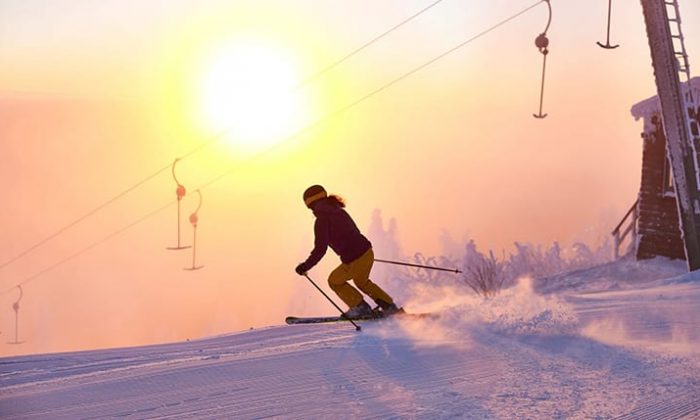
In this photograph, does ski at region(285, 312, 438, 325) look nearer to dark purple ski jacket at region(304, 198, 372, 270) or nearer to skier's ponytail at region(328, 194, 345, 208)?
dark purple ski jacket at region(304, 198, 372, 270)

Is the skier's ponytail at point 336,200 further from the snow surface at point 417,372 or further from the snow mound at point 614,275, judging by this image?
the snow mound at point 614,275

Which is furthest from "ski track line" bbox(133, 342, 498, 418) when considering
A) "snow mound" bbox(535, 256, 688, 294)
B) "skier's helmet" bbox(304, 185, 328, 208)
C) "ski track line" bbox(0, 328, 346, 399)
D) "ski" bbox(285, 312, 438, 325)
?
"snow mound" bbox(535, 256, 688, 294)

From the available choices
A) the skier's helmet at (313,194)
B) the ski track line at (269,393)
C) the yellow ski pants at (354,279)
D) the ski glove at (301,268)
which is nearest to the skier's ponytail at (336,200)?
the skier's helmet at (313,194)

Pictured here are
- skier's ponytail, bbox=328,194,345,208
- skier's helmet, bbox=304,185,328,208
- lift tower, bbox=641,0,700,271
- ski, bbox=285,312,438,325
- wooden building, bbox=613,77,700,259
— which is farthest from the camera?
wooden building, bbox=613,77,700,259

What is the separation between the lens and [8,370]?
6.02 metres

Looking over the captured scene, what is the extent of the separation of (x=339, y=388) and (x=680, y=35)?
10668mm

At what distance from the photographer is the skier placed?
28.1 ft

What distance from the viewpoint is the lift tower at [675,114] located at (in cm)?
1220

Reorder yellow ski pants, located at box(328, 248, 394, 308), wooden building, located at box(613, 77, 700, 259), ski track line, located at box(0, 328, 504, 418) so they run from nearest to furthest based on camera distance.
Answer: ski track line, located at box(0, 328, 504, 418)
yellow ski pants, located at box(328, 248, 394, 308)
wooden building, located at box(613, 77, 700, 259)

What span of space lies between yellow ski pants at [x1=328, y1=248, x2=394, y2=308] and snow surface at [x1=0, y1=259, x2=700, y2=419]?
4.88 feet

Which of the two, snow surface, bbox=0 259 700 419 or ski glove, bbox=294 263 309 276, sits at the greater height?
ski glove, bbox=294 263 309 276

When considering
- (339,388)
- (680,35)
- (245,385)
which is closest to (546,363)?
(339,388)

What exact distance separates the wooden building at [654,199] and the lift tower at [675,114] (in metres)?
7.79

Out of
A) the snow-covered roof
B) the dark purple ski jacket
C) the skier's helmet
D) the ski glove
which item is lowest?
the ski glove
